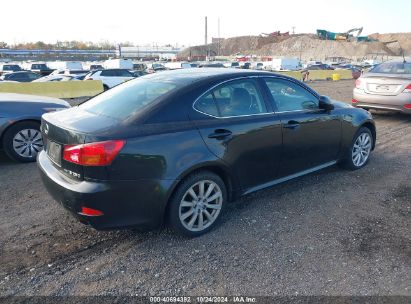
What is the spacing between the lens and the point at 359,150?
5.16m

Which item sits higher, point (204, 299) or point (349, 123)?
point (349, 123)

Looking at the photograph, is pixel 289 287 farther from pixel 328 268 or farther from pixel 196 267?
pixel 196 267

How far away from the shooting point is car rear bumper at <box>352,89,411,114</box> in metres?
8.04

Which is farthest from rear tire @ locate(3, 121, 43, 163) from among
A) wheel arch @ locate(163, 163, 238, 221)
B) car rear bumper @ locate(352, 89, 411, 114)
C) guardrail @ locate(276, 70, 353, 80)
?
guardrail @ locate(276, 70, 353, 80)

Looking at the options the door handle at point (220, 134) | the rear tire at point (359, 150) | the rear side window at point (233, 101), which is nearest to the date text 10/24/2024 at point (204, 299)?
the door handle at point (220, 134)

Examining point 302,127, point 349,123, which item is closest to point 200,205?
point 302,127

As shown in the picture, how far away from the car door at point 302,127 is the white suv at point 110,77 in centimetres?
1388

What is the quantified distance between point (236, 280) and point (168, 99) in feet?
5.49

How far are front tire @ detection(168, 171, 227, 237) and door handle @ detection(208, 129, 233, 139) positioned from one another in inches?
14.2

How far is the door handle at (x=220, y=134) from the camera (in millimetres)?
3225

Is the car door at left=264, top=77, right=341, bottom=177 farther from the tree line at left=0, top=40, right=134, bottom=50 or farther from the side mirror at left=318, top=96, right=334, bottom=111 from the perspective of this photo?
the tree line at left=0, top=40, right=134, bottom=50

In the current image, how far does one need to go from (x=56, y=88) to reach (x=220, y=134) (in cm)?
1240

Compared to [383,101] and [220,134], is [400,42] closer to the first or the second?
[383,101]

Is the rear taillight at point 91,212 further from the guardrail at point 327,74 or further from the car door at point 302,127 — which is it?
the guardrail at point 327,74
